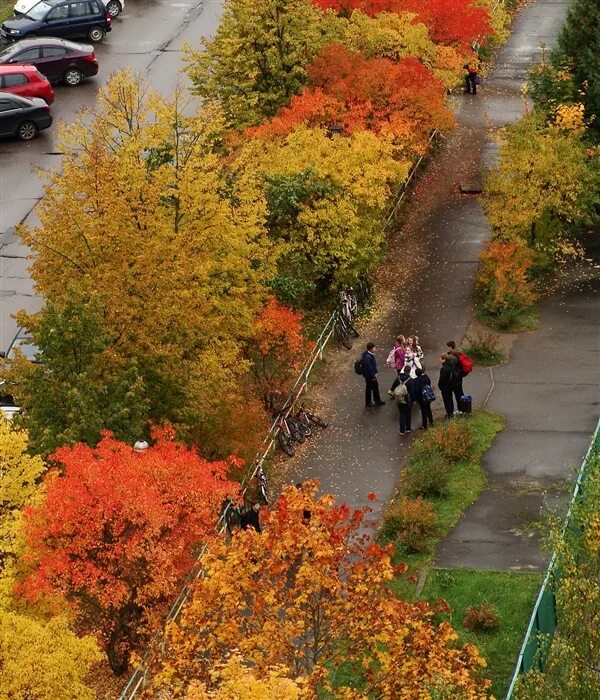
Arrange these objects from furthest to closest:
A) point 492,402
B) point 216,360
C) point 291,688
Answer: point 492,402
point 216,360
point 291,688

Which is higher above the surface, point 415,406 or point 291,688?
point 291,688

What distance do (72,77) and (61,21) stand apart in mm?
3586

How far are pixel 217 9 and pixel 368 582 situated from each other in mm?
41240

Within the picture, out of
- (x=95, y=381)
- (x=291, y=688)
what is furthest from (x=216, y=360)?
(x=291, y=688)

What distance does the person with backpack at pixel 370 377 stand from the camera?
112 ft

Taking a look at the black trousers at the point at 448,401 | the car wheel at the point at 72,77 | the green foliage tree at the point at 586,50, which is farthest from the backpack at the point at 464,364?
the car wheel at the point at 72,77

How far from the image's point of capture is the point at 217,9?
199ft

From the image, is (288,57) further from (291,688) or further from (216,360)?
(291,688)

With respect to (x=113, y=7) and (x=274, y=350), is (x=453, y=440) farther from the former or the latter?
(x=113, y=7)

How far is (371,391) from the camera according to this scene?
35219mm

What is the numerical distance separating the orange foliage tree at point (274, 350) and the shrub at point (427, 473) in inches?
163

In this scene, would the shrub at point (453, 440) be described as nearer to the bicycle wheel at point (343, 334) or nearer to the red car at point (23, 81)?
the bicycle wheel at point (343, 334)

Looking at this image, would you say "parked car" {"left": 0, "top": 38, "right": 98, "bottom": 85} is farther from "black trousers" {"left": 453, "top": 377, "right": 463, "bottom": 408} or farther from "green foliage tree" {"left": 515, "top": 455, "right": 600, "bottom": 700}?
"green foliage tree" {"left": 515, "top": 455, "right": 600, "bottom": 700}

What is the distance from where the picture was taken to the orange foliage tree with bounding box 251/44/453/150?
40.9m
